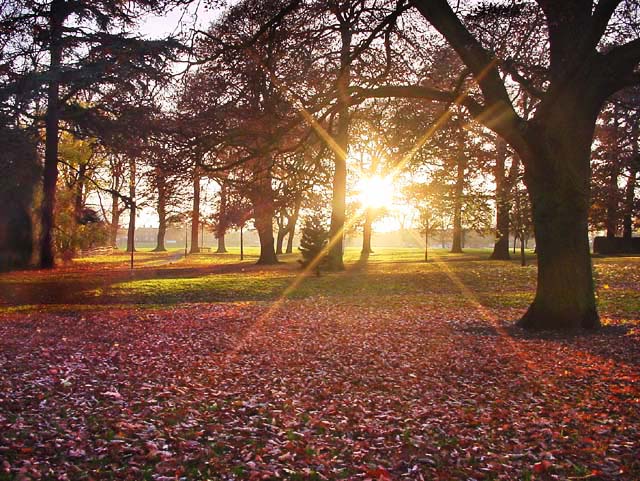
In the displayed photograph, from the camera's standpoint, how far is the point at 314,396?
592 cm

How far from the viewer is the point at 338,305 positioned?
14305mm

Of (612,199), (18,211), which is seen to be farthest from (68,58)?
(612,199)

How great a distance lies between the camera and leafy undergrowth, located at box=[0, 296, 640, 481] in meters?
4.05

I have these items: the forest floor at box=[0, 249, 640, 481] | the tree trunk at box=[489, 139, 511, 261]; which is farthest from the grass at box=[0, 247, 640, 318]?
the tree trunk at box=[489, 139, 511, 261]

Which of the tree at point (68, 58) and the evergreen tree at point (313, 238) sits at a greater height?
the tree at point (68, 58)

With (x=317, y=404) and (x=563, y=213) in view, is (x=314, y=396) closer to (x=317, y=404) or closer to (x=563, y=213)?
(x=317, y=404)

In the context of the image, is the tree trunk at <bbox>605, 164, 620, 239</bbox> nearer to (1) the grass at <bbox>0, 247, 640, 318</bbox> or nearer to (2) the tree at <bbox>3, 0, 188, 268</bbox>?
(1) the grass at <bbox>0, 247, 640, 318</bbox>

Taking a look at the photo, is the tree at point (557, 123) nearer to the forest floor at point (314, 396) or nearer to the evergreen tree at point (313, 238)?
the forest floor at point (314, 396)

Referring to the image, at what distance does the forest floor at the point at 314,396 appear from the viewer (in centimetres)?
407

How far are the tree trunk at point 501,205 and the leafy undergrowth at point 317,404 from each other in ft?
56.1

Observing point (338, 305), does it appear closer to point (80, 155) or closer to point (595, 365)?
point (595, 365)

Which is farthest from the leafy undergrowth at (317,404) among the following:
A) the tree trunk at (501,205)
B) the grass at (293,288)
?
the tree trunk at (501,205)

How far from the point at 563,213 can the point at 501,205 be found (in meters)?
17.0

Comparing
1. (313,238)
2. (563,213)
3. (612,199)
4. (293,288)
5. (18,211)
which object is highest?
(612,199)
